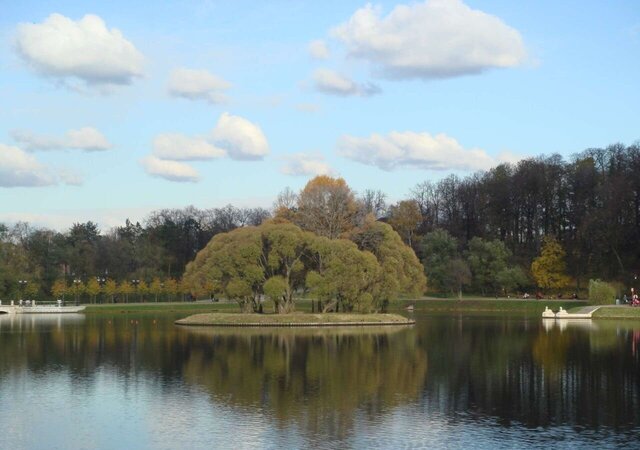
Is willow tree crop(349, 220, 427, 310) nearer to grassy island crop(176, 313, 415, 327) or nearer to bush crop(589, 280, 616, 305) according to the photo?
grassy island crop(176, 313, 415, 327)

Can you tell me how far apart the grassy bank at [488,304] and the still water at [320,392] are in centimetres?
3420

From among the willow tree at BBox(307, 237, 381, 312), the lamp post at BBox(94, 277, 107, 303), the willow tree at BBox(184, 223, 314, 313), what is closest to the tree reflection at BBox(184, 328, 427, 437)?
the willow tree at BBox(184, 223, 314, 313)

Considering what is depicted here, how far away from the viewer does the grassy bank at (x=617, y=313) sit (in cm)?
7575

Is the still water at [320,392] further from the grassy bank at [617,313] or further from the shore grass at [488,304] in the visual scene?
the shore grass at [488,304]

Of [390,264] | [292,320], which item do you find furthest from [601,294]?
[292,320]

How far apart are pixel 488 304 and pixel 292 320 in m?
33.8

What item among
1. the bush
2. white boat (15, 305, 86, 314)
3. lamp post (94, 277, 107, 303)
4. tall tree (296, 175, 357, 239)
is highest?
tall tree (296, 175, 357, 239)

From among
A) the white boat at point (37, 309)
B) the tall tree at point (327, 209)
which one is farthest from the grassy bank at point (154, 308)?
the tall tree at point (327, 209)

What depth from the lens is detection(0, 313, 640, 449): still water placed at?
21734 millimetres

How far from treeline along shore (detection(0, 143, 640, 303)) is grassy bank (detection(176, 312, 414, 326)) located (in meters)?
10.1

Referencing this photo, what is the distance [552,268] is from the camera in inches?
3856

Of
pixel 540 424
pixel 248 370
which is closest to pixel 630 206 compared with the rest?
pixel 248 370

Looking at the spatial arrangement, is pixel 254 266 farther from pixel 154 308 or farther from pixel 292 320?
pixel 154 308

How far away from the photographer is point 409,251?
72750 millimetres
